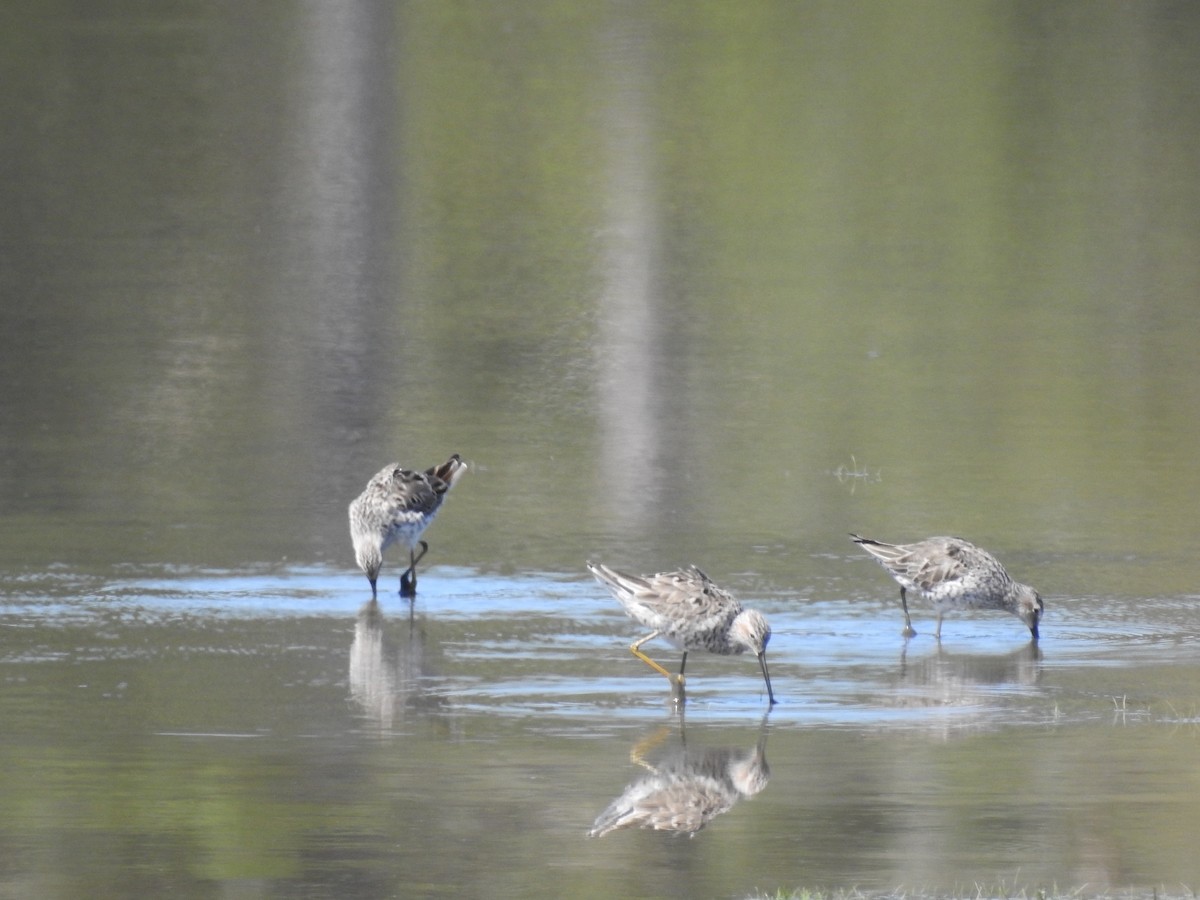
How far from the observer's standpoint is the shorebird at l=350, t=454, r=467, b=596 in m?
14.8

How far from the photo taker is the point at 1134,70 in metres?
48.9

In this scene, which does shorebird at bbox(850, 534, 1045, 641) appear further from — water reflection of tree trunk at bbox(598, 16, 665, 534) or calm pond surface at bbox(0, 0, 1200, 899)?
water reflection of tree trunk at bbox(598, 16, 665, 534)

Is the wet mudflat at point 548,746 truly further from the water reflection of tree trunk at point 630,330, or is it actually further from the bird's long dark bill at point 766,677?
the water reflection of tree trunk at point 630,330

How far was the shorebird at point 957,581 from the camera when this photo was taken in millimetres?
13781

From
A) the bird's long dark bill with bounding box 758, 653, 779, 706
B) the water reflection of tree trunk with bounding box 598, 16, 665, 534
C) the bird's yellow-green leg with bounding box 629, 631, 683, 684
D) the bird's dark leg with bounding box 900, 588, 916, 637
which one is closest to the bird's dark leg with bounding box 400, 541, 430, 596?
the water reflection of tree trunk with bounding box 598, 16, 665, 534

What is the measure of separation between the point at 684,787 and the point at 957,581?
3.87 meters

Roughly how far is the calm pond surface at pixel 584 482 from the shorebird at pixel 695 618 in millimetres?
252

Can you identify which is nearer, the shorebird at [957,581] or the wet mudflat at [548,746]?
the wet mudflat at [548,746]

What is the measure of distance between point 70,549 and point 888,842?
24.9 ft

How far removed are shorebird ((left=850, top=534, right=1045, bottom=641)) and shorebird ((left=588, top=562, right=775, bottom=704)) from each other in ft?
5.79

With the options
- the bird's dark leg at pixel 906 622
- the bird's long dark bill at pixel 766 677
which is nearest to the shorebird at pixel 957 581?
the bird's dark leg at pixel 906 622

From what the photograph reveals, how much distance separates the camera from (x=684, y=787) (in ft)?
34.2

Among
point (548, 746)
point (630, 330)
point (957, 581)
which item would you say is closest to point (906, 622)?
point (957, 581)

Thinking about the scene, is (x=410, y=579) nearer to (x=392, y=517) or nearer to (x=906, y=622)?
(x=392, y=517)
